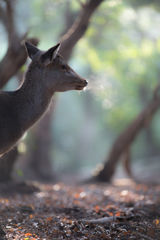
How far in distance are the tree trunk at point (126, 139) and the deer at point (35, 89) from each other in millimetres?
6235

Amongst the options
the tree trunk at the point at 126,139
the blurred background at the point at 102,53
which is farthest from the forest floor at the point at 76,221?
the tree trunk at the point at 126,139

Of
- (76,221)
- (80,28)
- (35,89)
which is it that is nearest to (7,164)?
(76,221)

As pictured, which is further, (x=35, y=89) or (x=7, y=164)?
(x=7, y=164)

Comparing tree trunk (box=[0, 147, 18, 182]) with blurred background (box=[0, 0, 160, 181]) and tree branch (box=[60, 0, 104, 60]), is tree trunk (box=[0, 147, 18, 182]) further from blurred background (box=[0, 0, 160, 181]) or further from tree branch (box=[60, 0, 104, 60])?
tree branch (box=[60, 0, 104, 60])

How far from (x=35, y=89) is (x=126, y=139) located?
668 centimetres

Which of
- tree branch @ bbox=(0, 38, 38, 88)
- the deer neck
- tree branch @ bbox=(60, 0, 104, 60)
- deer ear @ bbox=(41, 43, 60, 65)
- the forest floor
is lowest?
the forest floor

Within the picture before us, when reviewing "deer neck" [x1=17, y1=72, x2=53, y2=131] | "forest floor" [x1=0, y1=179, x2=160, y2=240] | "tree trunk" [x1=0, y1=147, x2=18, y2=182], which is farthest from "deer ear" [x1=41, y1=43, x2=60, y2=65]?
"tree trunk" [x1=0, y1=147, x2=18, y2=182]

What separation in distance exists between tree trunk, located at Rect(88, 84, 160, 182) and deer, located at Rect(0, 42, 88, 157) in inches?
245

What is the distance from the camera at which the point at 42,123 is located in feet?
40.1

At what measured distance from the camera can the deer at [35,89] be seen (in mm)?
3979

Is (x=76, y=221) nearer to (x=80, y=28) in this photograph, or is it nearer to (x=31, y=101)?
(x=31, y=101)

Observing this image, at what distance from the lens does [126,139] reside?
10.2 m

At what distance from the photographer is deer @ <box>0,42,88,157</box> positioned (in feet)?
13.1

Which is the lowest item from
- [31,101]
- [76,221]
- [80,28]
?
[76,221]
